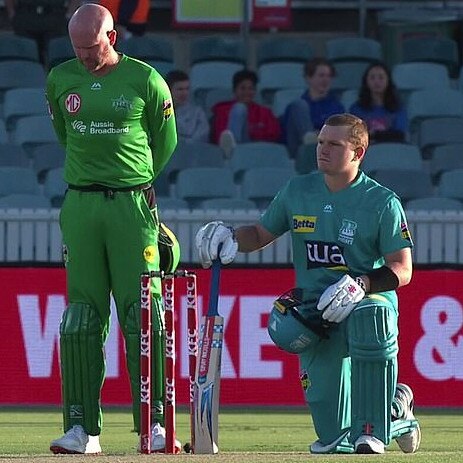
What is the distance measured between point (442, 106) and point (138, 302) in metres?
8.72

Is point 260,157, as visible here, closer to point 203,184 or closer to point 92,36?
point 203,184

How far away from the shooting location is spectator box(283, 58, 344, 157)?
15.8 metres

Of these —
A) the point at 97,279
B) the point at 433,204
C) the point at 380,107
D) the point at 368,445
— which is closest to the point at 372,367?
the point at 368,445

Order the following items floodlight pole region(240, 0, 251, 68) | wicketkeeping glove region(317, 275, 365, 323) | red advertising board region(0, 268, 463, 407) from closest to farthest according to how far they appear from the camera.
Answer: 1. wicketkeeping glove region(317, 275, 365, 323)
2. red advertising board region(0, 268, 463, 407)
3. floodlight pole region(240, 0, 251, 68)

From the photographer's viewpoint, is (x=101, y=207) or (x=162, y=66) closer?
(x=101, y=207)

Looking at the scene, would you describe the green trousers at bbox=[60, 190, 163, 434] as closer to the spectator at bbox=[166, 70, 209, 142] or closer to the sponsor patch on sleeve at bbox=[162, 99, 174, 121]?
the sponsor patch on sleeve at bbox=[162, 99, 174, 121]

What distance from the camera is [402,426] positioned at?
8.88 metres

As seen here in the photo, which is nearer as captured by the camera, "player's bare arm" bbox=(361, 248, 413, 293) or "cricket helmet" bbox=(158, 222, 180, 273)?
"player's bare arm" bbox=(361, 248, 413, 293)

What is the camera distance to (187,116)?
1580 cm

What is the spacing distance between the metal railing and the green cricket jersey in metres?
4.34

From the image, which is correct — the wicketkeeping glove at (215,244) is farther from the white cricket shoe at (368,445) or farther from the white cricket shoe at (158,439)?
the white cricket shoe at (368,445)

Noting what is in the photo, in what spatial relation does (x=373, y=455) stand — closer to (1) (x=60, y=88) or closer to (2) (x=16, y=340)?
(1) (x=60, y=88)

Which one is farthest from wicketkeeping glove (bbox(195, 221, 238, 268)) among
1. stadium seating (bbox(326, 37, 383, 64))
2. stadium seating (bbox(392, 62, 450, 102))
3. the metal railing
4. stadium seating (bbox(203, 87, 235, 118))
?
stadium seating (bbox(326, 37, 383, 64))

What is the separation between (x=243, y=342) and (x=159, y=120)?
4.40 m
